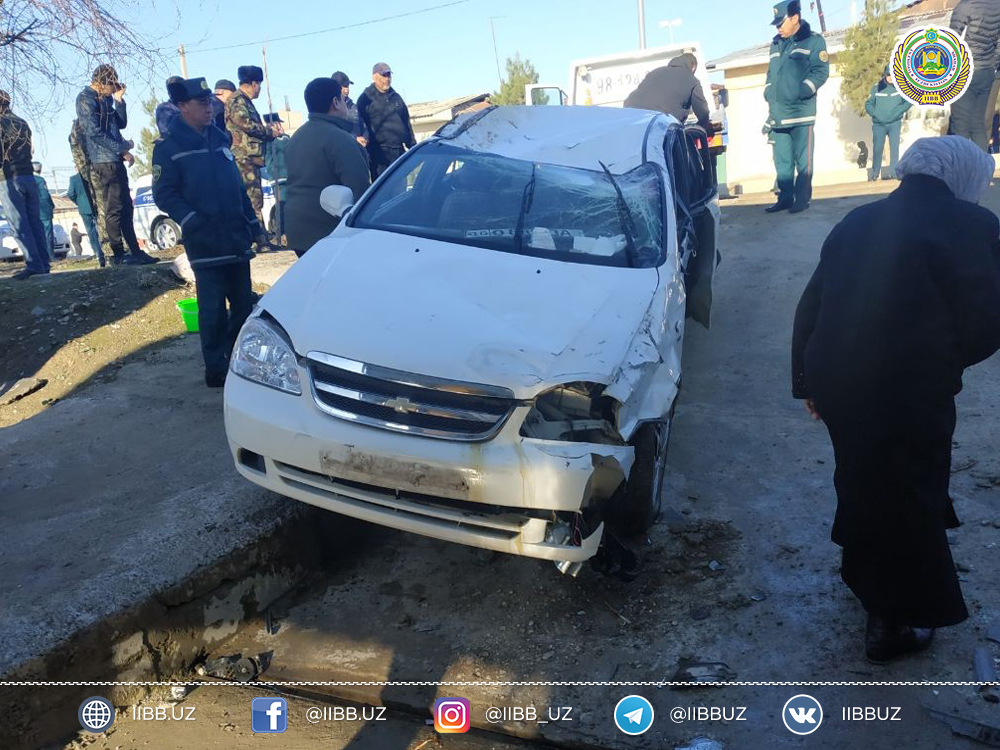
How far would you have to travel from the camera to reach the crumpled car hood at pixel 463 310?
3.09m

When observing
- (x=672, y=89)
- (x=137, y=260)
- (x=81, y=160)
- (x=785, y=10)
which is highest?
(x=785, y=10)

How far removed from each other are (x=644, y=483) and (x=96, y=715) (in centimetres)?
226

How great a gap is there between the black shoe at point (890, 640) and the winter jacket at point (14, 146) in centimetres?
782

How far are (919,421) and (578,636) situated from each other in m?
1.49

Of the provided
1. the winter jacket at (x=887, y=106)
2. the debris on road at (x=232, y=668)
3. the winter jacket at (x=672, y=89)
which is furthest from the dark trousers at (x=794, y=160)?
the debris on road at (x=232, y=668)

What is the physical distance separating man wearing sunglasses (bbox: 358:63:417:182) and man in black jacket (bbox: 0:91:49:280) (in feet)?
11.3

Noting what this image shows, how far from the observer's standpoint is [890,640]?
2.88 m

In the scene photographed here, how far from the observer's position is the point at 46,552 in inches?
137

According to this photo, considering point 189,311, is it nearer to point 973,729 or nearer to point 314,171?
point 314,171

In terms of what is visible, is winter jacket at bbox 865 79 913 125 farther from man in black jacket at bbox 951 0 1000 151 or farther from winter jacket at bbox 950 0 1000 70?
winter jacket at bbox 950 0 1000 70

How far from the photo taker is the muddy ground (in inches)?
109

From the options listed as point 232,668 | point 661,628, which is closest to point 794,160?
point 661,628

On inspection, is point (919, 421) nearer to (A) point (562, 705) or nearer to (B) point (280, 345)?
(A) point (562, 705)

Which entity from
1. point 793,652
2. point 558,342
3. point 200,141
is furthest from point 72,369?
point 793,652
